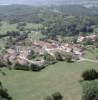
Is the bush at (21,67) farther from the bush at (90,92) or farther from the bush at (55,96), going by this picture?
the bush at (90,92)

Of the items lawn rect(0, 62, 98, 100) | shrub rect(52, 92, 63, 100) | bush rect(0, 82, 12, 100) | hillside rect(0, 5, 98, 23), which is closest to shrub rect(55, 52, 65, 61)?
lawn rect(0, 62, 98, 100)

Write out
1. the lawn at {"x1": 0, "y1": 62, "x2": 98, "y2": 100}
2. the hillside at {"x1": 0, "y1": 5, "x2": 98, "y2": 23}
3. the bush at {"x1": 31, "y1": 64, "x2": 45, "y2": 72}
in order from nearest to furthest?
1. the lawn at {"x1": 0, "y1": 62, "x2": 98, "y2": 100}
2. the bush at {"x1": 31, "y1": 64, "x2": 45, "y2": 72}
3. the hillside at {"x1": 0, "y1": 5, "x2": 98, "y2": 23}

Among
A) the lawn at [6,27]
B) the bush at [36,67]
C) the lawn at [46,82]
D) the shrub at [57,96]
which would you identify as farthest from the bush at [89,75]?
the lawn at [6,27]

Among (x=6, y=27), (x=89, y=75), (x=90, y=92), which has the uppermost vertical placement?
(x=90, y=92)

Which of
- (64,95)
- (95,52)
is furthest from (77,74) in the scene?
(95,52)

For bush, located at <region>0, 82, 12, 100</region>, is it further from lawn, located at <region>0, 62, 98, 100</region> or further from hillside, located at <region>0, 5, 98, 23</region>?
hillside, located at <region>0, 5, 98, 23</region>

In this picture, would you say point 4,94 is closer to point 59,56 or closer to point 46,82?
point 46,82

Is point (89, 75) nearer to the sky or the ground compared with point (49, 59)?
nearer to the sky

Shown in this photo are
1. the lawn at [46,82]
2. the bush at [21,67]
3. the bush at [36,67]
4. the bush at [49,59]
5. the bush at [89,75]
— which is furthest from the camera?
the bush at [49,59]

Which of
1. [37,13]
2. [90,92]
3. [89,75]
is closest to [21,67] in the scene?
[89,75]
